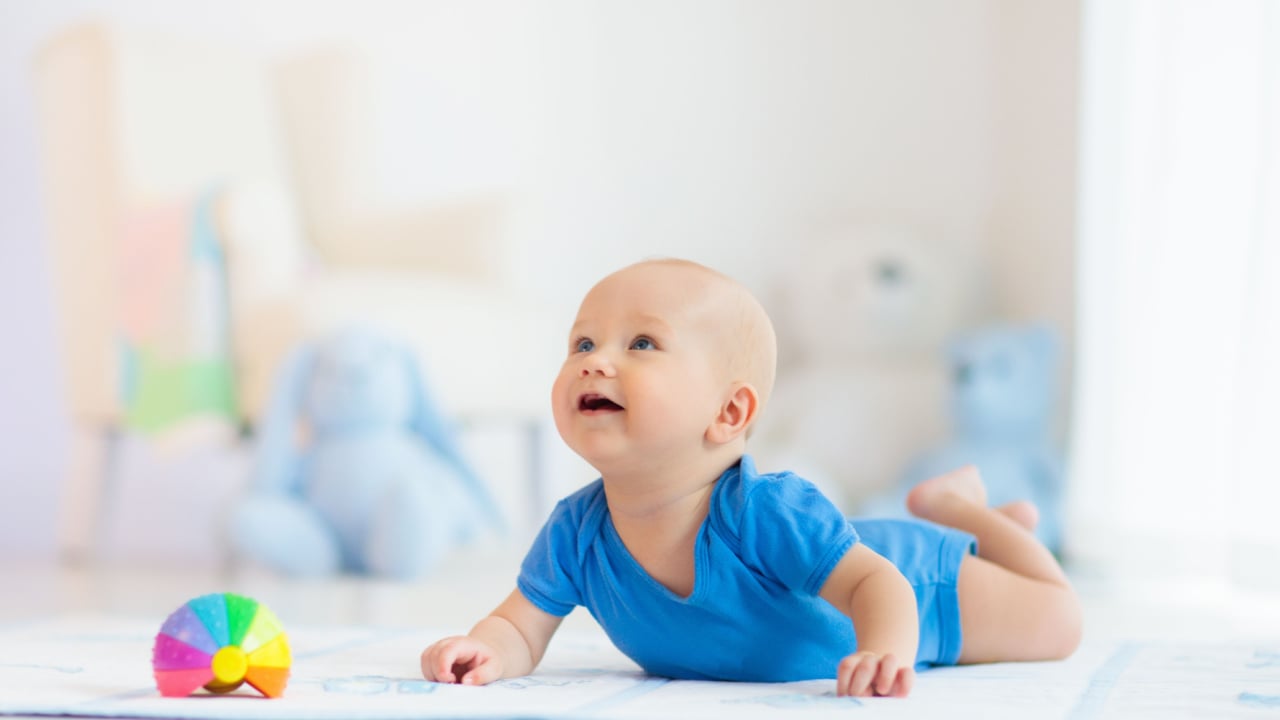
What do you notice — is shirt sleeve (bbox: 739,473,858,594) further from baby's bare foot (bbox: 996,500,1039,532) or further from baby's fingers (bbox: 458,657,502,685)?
baby's bare foot (bbox: 996,500,1039,532)

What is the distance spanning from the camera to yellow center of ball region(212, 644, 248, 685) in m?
0.78

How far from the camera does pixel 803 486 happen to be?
856 millimetres

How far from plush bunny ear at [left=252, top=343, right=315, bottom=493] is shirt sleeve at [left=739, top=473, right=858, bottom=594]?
1234mm

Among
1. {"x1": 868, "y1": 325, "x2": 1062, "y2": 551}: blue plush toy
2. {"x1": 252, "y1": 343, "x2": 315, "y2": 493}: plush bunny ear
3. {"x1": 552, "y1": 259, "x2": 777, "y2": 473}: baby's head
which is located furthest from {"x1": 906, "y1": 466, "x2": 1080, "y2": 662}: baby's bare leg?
{"x1": 868, "y1": 325, "x2": 1062, "y2": 551}: blue plush toy

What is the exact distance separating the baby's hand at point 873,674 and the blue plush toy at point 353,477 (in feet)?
3.97

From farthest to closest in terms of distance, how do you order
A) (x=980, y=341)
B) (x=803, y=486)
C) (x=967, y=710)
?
(x=980, y=341), (x=803, y=486), (x=967, y=710)

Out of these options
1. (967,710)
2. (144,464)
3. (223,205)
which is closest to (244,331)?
(223,205)

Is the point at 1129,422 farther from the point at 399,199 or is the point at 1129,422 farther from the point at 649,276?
the point at 399,199

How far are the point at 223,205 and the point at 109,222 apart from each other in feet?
0.64

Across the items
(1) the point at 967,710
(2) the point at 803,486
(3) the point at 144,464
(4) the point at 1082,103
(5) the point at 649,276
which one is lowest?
(3) the point at 144,464

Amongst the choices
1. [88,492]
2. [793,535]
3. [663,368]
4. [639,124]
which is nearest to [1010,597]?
[793,535]

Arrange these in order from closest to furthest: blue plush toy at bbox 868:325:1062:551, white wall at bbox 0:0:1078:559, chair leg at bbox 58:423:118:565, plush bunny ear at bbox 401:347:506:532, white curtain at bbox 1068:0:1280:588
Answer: white curtain at bbox 1068:0:1280:588
plush bunny ear at bbox 401:347:506:532
chair leg at bbox 58:423:118:565
blue plush toy at bbox 868:325:1062:551
white wall at bbox 0:0:1078:559

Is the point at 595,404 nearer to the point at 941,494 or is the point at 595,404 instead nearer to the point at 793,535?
the point at 793,535

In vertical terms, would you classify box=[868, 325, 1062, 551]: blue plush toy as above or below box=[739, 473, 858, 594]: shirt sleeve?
below
